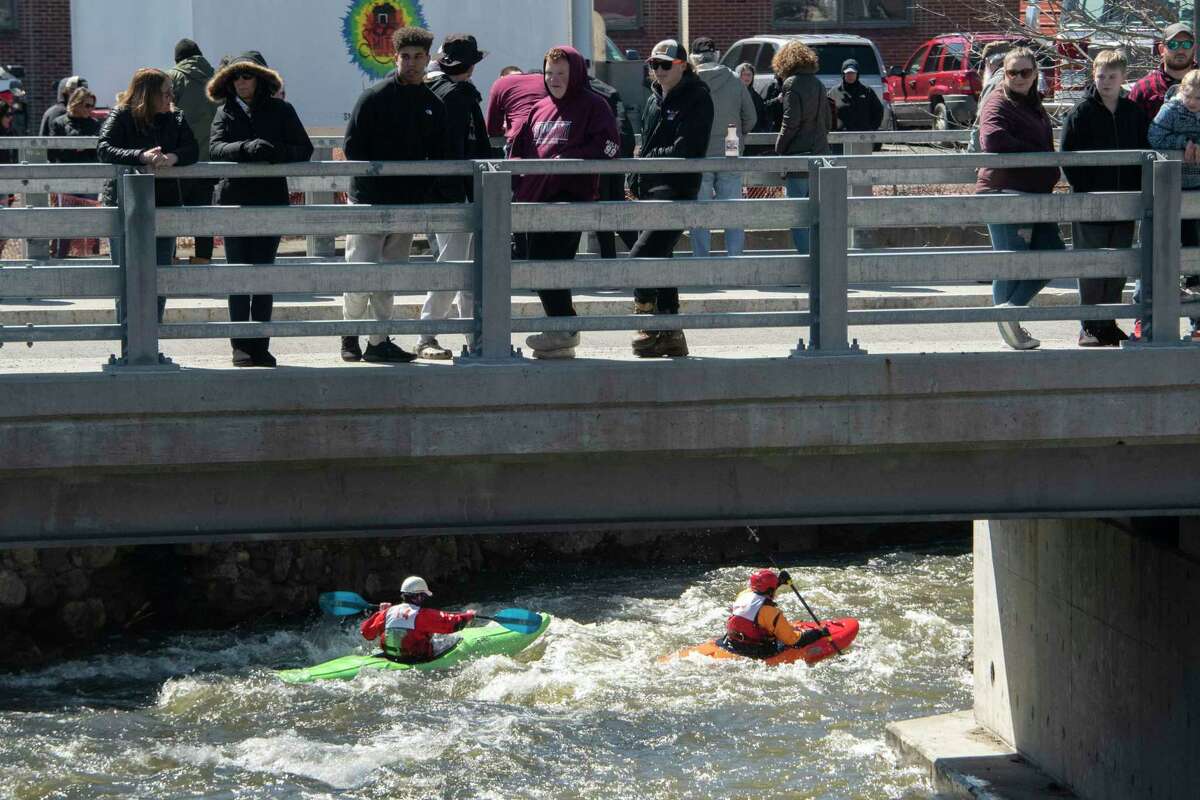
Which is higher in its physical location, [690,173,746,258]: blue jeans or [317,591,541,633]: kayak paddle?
[690,173,746,258]: blue jeans

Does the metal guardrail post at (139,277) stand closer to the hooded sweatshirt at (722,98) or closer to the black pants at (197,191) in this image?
A: the black pants at (197,191)

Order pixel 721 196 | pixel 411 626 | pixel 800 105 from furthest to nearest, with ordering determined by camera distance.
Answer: pixel 411 626, pixel 800 105, pixel 721 196

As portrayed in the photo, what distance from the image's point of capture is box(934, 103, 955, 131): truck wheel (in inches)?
1032

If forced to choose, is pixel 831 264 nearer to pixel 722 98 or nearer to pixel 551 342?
pixel 551 342

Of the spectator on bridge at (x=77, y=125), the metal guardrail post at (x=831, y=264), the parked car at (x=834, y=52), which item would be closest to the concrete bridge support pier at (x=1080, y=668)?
the metal guardrail post at (x=831, y=264)

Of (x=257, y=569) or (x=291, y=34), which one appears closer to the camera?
(x=291, y=34)

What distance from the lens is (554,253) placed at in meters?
8.62

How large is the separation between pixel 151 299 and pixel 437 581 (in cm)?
1338

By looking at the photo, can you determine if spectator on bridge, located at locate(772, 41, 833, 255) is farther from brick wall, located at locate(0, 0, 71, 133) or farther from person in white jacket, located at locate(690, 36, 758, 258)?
brick wall, located at locate(0, 0, 71, 133)

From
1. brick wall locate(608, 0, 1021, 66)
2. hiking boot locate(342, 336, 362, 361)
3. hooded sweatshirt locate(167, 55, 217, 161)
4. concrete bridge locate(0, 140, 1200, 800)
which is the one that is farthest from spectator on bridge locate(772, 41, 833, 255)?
brick wall locate(608, 0, 1021, 66)

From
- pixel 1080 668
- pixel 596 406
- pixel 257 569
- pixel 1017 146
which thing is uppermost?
pixel 1017 146

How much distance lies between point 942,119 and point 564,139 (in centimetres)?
1792

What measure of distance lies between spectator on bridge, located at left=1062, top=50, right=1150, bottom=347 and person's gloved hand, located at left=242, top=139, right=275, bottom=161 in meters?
3.90

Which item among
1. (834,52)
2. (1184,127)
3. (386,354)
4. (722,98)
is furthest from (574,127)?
(834,52)
